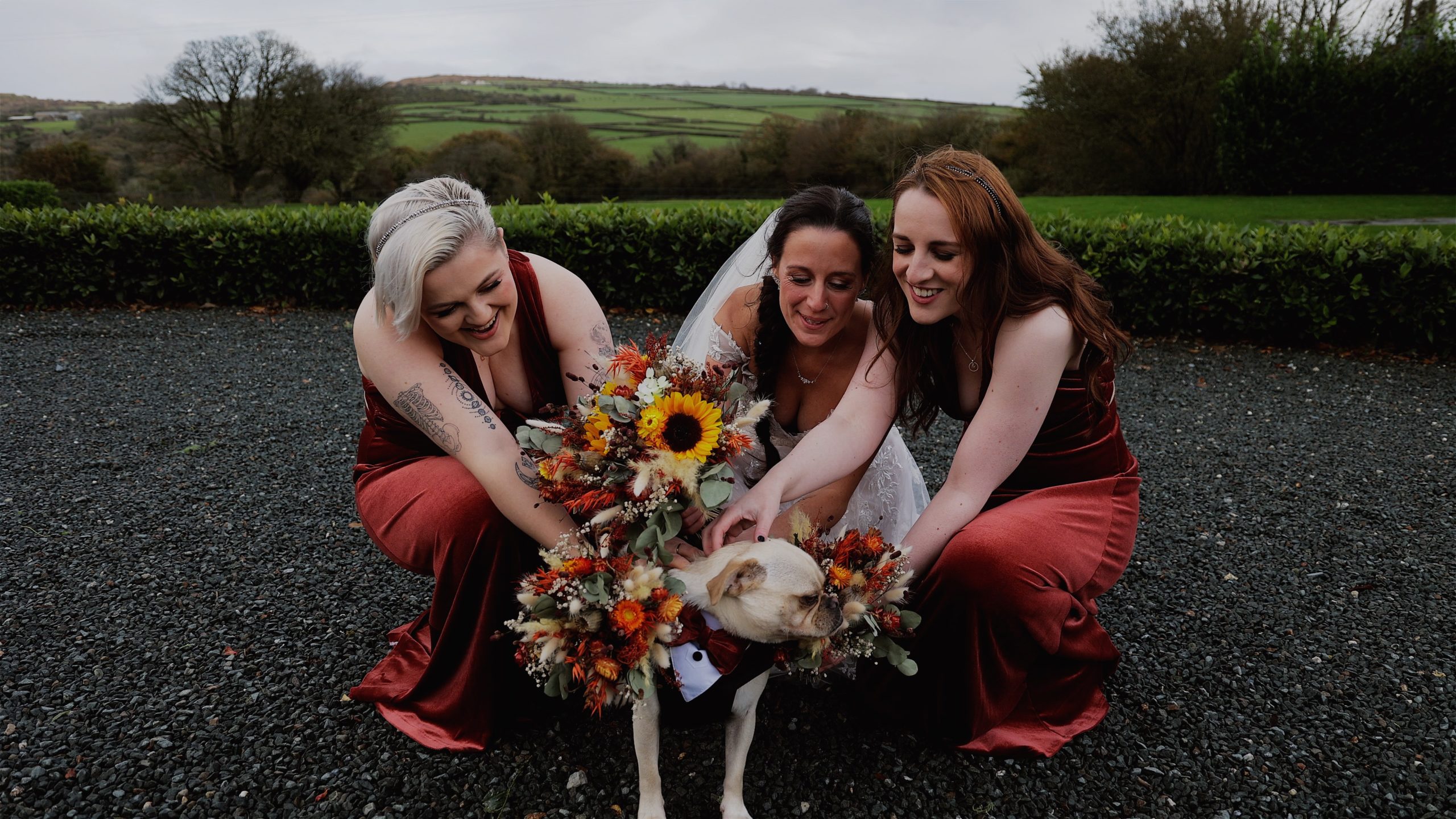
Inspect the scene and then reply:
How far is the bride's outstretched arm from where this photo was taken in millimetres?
3350

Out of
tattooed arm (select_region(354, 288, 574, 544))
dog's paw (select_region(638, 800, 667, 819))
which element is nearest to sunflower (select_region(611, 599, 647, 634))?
tattooed arm (select_region(354, 288, 574, 544))

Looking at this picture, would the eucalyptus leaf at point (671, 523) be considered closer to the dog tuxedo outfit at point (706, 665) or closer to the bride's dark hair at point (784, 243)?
the dog tuxedo outfit at point (706, 665)

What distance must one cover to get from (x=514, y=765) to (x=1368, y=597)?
15.4 feet

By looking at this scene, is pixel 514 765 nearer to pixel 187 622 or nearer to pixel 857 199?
pixel 187 622

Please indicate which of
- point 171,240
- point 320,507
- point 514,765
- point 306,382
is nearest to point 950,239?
point 514,765

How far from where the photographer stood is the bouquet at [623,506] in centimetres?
250

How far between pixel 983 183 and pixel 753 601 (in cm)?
183

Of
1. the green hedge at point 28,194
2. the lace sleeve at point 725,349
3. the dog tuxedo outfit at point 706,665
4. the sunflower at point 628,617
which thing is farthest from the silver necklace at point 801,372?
the green hedge at point 28,194

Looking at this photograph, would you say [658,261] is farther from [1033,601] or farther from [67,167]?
[67,167]

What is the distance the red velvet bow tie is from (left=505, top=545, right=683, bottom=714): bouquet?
0.27ft

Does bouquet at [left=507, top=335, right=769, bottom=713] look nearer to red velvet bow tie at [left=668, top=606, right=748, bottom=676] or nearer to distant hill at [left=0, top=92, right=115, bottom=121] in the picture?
red velvet bow tie at [left=668, top=606, right=748, bottom=676]

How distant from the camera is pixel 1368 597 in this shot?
4.64 metres

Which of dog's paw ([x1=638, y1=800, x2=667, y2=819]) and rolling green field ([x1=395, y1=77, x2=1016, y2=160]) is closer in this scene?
dog's paw ([x1=638, y1=800, x2=667, y2=819])

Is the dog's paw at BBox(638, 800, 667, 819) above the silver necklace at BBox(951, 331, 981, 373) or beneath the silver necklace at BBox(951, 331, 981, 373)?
beneath
